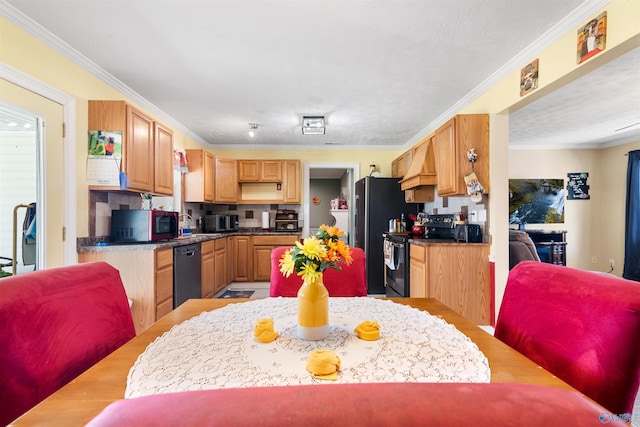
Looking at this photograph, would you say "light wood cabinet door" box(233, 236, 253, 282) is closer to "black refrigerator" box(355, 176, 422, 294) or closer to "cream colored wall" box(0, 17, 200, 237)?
"black refrigerator" box(355, 176, 422, 294)

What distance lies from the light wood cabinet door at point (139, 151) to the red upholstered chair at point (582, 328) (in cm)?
293

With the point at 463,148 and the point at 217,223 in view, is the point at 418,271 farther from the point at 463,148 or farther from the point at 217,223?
the point at 217,223

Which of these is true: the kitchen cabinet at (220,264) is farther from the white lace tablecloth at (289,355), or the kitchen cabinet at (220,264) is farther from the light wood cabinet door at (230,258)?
the white lace tablecloth at (289,355)

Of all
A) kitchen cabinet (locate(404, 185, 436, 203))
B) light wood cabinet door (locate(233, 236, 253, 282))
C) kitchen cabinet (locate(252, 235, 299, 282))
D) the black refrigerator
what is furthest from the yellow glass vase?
light wood cabinet door (locate(233, 236, 253, 282))

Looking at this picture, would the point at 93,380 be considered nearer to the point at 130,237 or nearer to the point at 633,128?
the point at 130,237

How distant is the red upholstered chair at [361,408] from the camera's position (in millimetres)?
272

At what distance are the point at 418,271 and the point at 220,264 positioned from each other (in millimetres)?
2720

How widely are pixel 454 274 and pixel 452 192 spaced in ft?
2.71

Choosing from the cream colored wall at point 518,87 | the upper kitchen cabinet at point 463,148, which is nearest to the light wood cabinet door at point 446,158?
the upper kitchen cabinet at point 463,148

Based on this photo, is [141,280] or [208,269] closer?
[141,280]

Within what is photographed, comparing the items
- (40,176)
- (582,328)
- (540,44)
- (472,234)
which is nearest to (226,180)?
(40,176)

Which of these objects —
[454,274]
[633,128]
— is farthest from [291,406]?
[633,128]

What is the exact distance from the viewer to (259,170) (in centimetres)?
492

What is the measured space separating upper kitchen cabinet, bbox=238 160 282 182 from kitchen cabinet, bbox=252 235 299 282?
3.31ft
